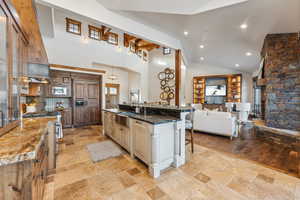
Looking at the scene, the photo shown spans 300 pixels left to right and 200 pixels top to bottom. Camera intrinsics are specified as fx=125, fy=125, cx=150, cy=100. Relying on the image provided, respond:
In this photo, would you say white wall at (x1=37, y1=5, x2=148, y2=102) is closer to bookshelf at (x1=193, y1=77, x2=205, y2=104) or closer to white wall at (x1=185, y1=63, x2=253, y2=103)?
white wall at (x1=185, y1=63, x2=253, y2=103)

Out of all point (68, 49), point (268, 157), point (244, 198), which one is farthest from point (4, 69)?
point (68, 49)

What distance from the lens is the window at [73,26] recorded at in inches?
205

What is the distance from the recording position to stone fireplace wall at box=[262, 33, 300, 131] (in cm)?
412

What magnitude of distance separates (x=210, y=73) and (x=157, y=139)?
336 inches

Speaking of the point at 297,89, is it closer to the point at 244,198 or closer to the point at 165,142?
the point at 244,198

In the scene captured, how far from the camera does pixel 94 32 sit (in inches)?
235

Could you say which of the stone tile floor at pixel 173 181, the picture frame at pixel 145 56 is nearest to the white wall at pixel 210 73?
the picture frame at pixel 145 56

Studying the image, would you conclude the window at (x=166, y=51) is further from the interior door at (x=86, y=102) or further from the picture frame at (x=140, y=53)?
the interior door at (x=86, y=102)

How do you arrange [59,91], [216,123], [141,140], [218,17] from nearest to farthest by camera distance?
[141,140], [218,17], [216,123], [59,91]

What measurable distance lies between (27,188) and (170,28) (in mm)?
4096

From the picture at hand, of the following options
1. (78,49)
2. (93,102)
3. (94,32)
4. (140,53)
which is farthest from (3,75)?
(140,53)

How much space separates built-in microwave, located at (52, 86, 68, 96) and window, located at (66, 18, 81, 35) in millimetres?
2437

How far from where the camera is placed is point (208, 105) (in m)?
8.73

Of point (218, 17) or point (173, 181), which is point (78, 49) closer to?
point (218, 17)
